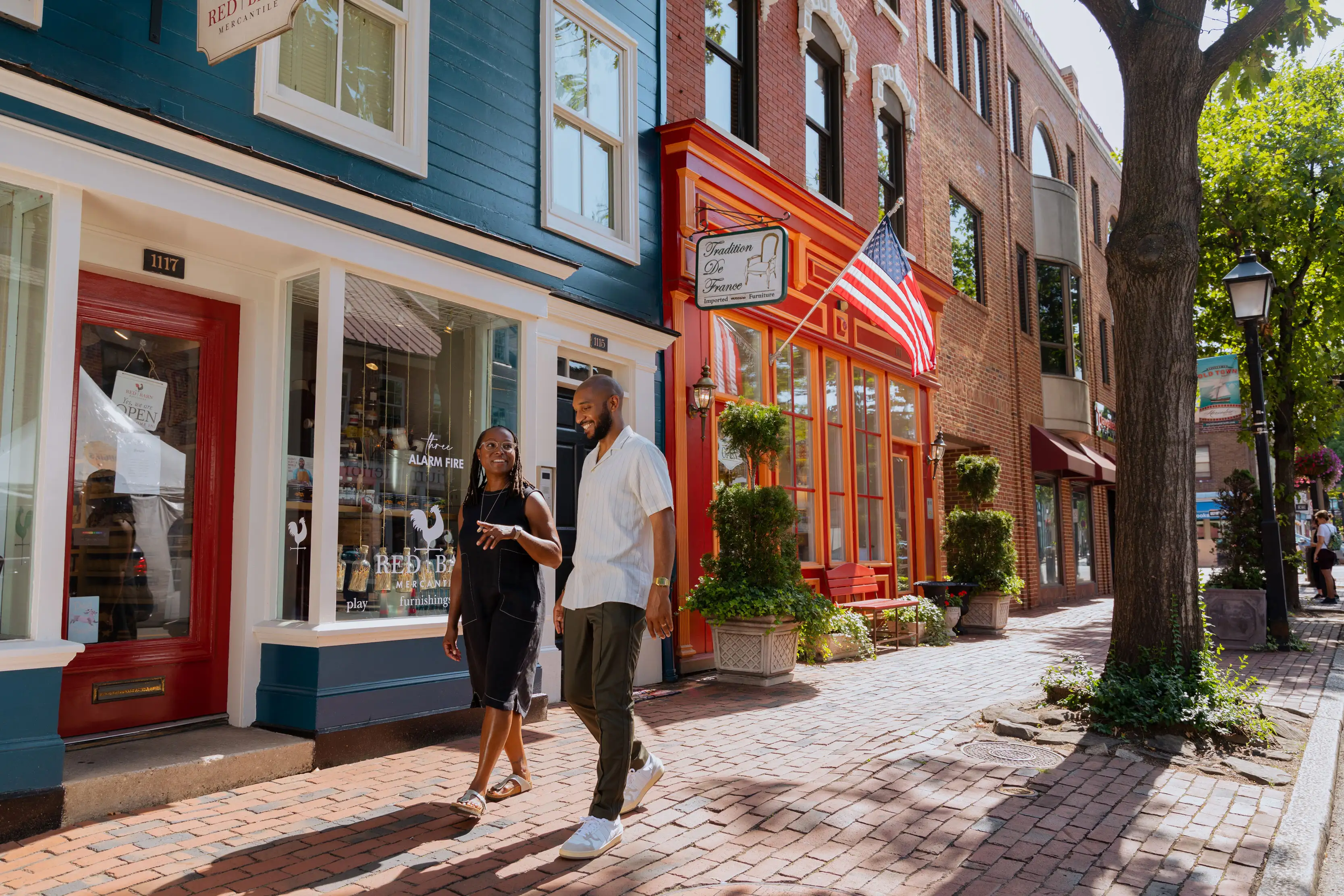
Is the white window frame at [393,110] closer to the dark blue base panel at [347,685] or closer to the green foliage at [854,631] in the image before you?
the dark blue base panel at [347,685]

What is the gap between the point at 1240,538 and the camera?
11.9 metres

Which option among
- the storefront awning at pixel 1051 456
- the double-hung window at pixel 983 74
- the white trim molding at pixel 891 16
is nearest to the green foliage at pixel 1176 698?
the white trim molding at pixel 891 16

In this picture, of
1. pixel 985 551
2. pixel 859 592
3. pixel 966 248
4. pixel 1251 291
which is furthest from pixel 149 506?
pixel 966 248

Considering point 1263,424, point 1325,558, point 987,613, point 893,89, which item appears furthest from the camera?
point 1325,558

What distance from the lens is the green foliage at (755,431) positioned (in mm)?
8992

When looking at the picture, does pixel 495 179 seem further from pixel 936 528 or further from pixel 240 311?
pixel 936 528

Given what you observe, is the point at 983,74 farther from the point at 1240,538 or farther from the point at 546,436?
the point at 546,436

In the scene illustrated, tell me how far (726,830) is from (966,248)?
14.8 m

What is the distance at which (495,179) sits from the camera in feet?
23.9

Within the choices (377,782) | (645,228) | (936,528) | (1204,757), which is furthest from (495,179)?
(936,528)

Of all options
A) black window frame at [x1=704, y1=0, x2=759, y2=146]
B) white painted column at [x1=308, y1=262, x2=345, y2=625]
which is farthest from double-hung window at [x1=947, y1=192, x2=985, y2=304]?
white painted column at [x1=308, y1=262, x2=345, y2=625]

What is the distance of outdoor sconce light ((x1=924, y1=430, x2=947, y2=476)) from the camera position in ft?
45.7

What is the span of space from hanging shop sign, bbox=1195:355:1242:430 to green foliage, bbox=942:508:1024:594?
184 inches

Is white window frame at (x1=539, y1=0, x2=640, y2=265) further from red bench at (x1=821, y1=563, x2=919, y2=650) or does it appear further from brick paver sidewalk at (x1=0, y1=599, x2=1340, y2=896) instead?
red bench at (x1=821, y1=563, x2=919, y2=650)
